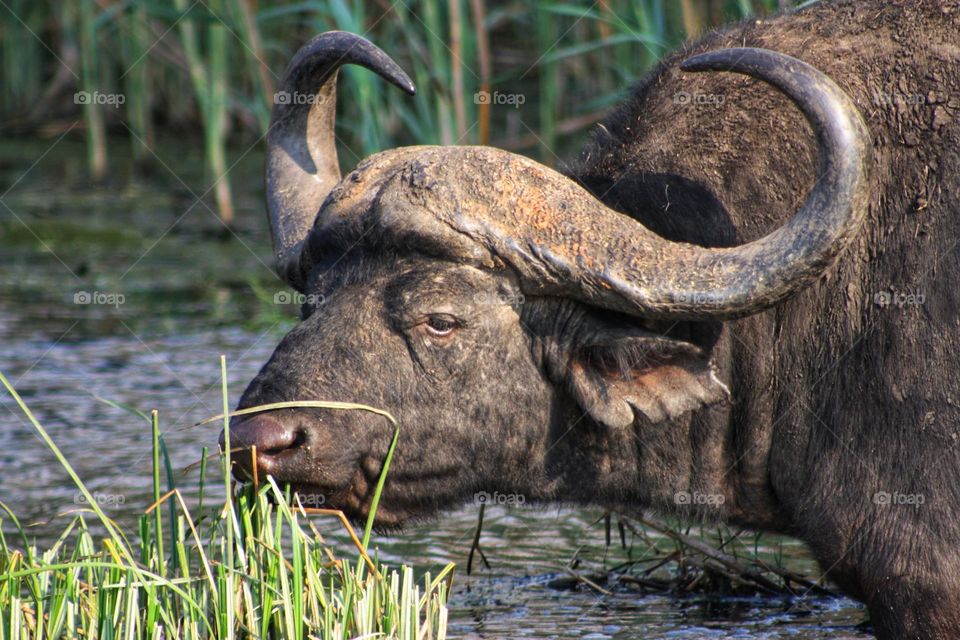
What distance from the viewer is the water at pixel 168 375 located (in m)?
5.66

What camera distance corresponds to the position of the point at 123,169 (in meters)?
13.9

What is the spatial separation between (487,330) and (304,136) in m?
1.37

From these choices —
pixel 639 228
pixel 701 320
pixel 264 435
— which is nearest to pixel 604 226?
pixel 639 228

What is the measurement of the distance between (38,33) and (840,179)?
12.0 metres

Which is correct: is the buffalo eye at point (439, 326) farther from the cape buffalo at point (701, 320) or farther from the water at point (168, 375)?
the water at point (168, 375)

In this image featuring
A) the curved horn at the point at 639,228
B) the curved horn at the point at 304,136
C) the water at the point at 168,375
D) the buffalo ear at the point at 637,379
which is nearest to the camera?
the curved horn at the point at 639,228

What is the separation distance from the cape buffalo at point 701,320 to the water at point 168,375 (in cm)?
89

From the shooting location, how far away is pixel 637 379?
4.65 meters

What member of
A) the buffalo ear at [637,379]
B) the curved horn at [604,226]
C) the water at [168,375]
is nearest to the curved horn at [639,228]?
the curved horn at [604,226]

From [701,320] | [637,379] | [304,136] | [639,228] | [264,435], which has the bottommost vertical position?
[264,435]

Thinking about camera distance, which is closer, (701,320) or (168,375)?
(701,320)

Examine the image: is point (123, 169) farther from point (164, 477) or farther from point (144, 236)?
point (164, 477)

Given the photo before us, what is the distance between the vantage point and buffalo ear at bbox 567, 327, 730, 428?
4574 mm

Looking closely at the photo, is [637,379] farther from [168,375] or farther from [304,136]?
[168,375]
